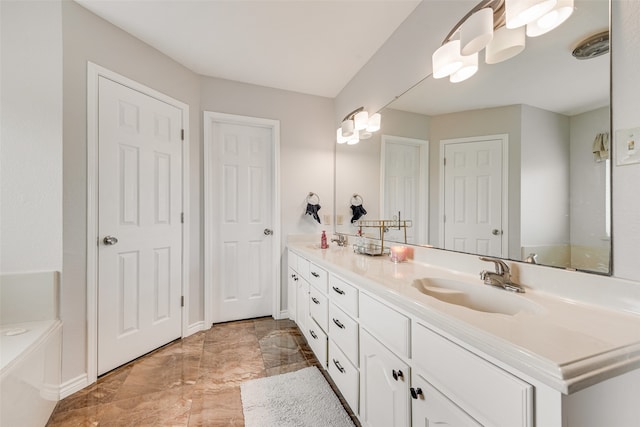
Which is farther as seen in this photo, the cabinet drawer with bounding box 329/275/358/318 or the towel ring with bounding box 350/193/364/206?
the towel ring with bounding box 350/193/364/206

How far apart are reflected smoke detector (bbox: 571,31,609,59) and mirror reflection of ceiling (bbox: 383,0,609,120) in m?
0.01

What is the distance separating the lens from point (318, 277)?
174 centimetres

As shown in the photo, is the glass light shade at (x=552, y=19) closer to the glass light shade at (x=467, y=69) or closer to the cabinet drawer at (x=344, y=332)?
the glass light shade at (x=467, y=69)

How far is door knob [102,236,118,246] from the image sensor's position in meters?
1.74

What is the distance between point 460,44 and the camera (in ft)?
3.64

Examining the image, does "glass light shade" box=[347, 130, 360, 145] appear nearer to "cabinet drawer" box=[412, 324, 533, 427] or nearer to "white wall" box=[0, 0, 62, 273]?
"cabinet drawer" box=[412, 324, 533, 427]

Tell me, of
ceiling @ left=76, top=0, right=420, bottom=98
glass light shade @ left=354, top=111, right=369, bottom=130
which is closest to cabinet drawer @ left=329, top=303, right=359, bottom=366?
glass light shade @ left=354, top=111, right=369, bottom=130

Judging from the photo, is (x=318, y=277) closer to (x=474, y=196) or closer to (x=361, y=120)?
(x=474, y=196)

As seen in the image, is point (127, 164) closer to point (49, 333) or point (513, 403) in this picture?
point (49, 333)

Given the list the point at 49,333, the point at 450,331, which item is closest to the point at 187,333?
the point at 49,333

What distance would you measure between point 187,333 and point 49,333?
1012mm

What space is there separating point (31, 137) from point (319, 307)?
2031 mm

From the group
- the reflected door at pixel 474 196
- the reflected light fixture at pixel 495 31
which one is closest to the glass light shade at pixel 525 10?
the reflected light fixture at pixel 495 31

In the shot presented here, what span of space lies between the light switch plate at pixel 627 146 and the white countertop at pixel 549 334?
0.47m
